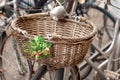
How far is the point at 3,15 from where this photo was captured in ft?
6.64

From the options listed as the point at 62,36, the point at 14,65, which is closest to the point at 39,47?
the point at 62,36

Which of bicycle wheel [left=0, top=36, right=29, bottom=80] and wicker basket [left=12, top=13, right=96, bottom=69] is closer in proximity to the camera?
wicker basket [left=12, top=13, right=96, bottom=69]

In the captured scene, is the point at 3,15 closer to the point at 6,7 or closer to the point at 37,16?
the point at 6,7

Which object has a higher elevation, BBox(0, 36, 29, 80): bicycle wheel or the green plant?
the green plant

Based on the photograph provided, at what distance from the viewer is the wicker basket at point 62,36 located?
0.99 m

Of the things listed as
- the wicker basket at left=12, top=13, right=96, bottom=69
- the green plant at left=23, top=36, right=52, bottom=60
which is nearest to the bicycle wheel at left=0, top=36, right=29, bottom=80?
the wicker basket at left=12, top=13, right=96, bottom=69

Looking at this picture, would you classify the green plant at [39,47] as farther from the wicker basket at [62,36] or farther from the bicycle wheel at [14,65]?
the bicycle wheel at [14,65]

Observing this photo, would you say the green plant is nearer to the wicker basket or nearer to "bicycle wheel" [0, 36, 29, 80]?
the wicker basket

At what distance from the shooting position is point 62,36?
39.7 inches

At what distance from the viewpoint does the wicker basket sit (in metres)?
0.99

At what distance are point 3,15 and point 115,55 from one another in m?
1.03

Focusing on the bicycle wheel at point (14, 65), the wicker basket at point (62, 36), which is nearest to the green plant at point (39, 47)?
the wicker basket at point (62, 36)

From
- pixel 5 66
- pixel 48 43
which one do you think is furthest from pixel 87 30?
pixel 5 66

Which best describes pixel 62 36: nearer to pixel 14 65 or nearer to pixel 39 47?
pixel 39 47
